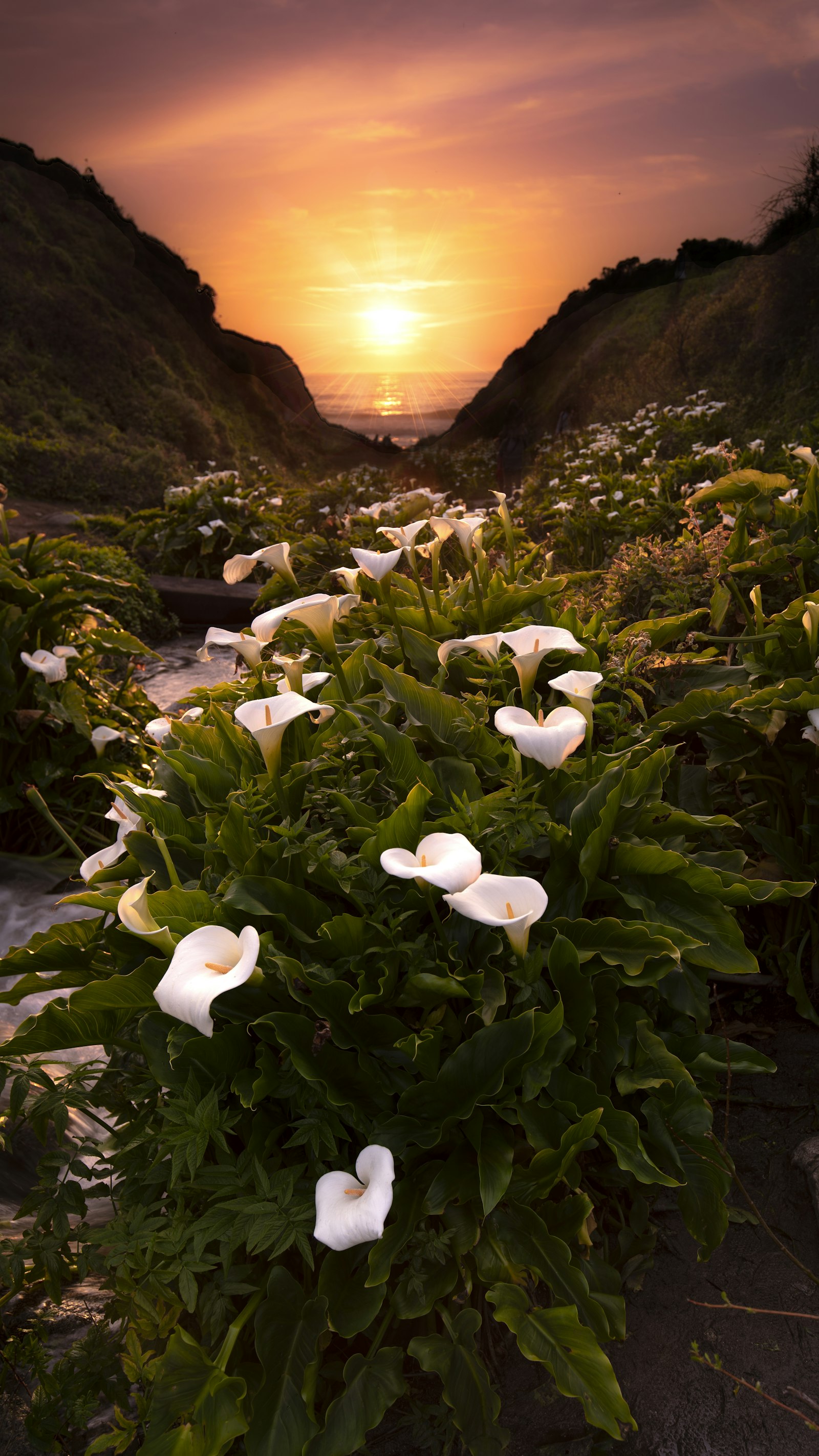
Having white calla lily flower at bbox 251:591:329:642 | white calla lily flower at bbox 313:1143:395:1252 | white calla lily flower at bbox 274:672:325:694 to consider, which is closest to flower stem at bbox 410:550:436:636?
white calla lily flower at bbox 251:591:329:642

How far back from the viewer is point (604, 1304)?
1566mm

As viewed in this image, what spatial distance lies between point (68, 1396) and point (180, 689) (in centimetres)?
538

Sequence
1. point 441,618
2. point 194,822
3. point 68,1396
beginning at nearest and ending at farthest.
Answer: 1. point 68,1396
2. point 194,822
3. point 441,618

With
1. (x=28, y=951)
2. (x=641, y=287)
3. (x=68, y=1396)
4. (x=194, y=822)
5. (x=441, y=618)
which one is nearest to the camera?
(x=68, y=1396)

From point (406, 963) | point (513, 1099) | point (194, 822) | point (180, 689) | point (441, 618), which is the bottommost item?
point (180, 689)

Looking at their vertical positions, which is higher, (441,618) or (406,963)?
(441,618)

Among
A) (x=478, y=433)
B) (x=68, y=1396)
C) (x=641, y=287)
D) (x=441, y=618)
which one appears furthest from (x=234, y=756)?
(x=641, y=287)

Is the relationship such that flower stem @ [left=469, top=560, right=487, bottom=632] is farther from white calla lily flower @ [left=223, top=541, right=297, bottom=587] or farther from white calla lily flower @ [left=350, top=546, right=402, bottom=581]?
white calla lily flower @ [left=223, top=541, right=297, bottom=587]

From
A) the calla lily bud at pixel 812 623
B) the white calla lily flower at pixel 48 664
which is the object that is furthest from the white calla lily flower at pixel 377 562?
the white calla lily flower at pixel 48 664

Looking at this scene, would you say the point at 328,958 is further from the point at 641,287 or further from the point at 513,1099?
the point at 641,287

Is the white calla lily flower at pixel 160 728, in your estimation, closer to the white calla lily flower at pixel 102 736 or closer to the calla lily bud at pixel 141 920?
the calla lily bud at pixel 141 920

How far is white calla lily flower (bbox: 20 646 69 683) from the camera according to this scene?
3.47 m

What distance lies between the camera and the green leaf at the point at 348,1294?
1.46 m

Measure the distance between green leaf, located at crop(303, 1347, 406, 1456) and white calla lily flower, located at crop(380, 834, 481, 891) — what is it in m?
0.83
